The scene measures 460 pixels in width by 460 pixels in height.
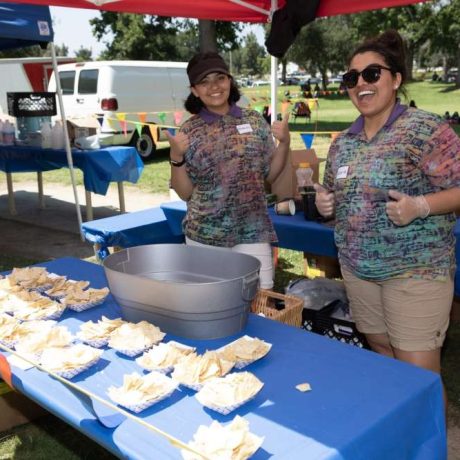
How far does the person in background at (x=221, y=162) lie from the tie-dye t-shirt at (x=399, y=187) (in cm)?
63

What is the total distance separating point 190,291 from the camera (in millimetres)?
1615

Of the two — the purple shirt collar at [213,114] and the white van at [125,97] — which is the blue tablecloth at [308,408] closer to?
the purple shirt collar at [213,114]

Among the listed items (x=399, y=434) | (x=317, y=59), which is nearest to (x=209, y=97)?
(x=399, y=434)

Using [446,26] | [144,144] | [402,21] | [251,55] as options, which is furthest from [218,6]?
[251,55]

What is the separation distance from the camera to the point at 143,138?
36.7ft

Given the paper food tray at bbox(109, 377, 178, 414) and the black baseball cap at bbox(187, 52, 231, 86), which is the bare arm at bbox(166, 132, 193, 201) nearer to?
the black baseball cap at bbox(187, 52, 231, 86)

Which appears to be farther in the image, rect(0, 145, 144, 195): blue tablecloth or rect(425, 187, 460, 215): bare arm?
rect(0, 145, 144, 195): blue tablecloth

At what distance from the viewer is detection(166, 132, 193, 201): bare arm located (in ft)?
8.04

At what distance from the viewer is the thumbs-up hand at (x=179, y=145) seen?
2445 mm

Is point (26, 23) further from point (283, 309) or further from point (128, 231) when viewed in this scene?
point (283, 309)

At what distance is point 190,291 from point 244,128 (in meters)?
1.11

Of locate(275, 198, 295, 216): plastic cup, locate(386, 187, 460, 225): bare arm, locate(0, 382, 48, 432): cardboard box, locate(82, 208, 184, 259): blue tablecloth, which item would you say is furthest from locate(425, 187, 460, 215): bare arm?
locate(82, 208, 184, 259): blue tablecloth

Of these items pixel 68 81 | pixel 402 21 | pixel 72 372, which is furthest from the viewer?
pixel 402 21

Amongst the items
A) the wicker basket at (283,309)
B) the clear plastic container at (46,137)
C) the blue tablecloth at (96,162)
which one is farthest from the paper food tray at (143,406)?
the clear plastic container at (46,137)
